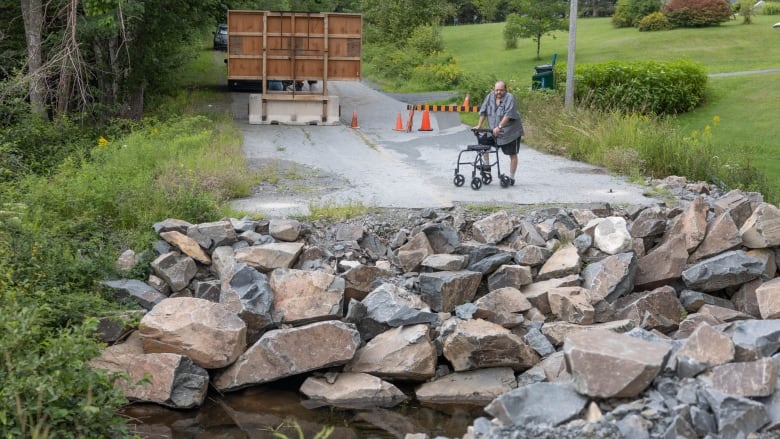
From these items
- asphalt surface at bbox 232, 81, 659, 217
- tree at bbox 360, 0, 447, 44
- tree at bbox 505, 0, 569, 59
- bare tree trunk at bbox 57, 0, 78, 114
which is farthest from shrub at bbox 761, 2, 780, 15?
bare tree trunk at bbox 57, 0, 78, 114

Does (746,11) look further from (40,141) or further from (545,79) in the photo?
(40,141)

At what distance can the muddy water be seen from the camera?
952cm

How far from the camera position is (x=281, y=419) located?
9.84m

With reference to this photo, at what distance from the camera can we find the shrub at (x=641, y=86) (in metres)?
26.3

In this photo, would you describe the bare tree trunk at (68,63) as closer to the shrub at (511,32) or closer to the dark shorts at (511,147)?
the dark shorts at (511,147)

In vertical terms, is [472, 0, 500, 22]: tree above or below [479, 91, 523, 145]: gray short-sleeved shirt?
above

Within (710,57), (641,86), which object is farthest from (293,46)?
(710,57)

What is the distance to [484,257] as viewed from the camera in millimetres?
12844

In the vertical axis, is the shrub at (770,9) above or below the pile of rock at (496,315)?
above

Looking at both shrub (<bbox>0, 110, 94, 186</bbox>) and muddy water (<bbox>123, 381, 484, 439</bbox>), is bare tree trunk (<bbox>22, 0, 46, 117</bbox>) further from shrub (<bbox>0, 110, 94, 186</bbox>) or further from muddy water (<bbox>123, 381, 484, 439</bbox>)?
muddy water (<bbox>123, 381, 484, 439</bbox>)

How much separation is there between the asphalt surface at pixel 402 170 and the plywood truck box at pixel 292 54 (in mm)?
673

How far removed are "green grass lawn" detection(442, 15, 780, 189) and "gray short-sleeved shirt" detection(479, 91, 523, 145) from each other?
514 cm

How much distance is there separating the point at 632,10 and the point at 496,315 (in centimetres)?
4511

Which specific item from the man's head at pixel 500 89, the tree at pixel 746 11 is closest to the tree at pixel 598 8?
the tree at pixel 746 11
